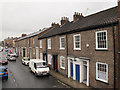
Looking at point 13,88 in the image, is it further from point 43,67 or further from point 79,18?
point 79,18

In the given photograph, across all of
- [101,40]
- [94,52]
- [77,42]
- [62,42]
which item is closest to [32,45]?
[62,42]

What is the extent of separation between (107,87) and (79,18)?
39.3 ft

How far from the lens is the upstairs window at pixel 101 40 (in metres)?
8.95

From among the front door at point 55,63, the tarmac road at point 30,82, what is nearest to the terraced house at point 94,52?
the front door at point 55,63

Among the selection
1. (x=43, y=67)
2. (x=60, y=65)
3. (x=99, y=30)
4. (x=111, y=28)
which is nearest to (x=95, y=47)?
(x=99, y=30)

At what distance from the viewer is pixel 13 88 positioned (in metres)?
10.1

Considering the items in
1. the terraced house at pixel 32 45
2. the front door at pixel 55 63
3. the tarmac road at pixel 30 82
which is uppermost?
the terraced house at pixel 32 45

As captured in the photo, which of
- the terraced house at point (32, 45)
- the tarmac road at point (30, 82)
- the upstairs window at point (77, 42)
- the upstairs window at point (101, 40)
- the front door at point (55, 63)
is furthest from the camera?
the terraced house at point (32, 45)

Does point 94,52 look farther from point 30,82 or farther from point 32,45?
point 32,45

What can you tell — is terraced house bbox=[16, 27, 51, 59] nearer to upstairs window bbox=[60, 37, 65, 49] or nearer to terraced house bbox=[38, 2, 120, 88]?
upstairs window bbox=[60, 37, 65, 49]

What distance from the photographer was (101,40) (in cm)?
920

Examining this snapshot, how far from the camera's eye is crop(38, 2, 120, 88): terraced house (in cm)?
809

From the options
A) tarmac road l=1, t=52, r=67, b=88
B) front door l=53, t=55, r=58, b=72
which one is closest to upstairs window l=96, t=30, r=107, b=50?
tarmac road l=1, t=52, r=67, b=88

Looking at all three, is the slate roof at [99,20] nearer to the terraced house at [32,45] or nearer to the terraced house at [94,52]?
the terraced house at [94,52]
